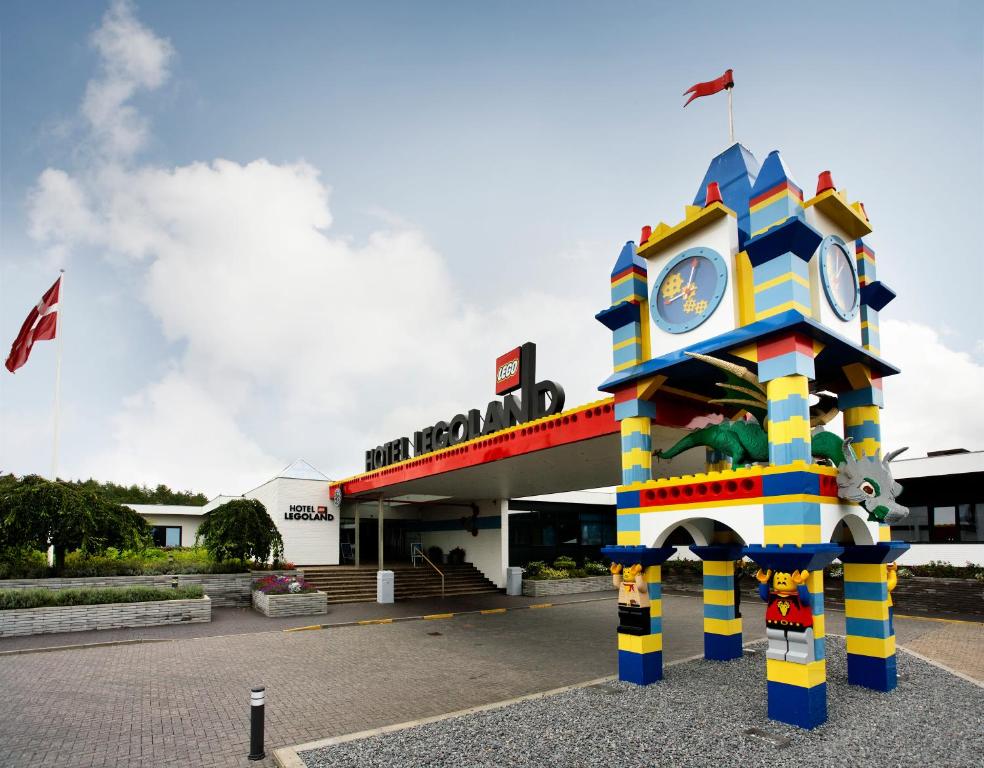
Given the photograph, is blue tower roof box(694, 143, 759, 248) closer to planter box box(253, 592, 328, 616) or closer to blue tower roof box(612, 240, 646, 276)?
blue tower roof box(612, 240, 646, 276)

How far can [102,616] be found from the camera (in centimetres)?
1636

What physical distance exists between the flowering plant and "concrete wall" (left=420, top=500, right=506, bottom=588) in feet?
27.2

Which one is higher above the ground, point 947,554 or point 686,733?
point 686,733

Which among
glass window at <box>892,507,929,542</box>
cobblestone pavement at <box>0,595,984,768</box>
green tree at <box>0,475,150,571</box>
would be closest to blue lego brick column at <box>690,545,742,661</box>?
cobblestone pavement at <box>0,595,984,768</box>

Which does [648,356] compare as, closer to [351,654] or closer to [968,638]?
[351,654]

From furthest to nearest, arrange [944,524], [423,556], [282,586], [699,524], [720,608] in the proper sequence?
[423,556], [944,524], [282,586], [720,608], [699,524]

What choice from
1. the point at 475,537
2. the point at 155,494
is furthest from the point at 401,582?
the point at 155,494

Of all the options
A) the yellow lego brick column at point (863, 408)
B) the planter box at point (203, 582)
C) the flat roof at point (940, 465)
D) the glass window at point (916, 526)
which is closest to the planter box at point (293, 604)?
the planter box at point (203, 582)

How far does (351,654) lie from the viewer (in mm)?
13344

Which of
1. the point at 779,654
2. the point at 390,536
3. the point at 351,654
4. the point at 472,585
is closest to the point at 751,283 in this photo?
the point at 779,654

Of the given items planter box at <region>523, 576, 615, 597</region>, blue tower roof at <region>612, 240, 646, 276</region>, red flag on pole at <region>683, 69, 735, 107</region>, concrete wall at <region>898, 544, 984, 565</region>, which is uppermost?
red flag on pole at <region>683, 69, 735, 107</region>

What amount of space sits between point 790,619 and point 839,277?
5199mm

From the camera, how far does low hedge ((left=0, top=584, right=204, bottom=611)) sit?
15820mm

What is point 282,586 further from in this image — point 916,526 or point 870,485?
point 916,526
